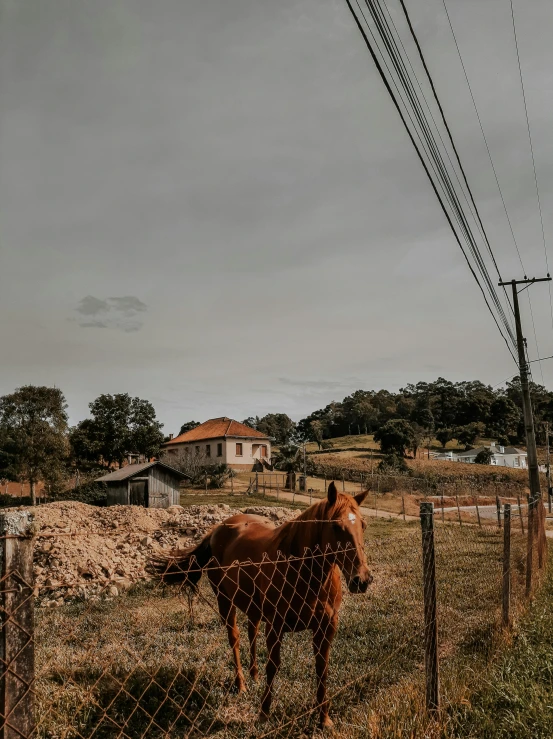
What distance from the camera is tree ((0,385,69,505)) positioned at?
133 feet

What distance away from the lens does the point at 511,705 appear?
4.10m

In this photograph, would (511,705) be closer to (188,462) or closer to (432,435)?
(188,462)

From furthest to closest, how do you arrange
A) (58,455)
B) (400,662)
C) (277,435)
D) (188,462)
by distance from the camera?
(277,435), (188,462), (58,455), (400,662)

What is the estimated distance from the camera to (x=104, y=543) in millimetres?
15422

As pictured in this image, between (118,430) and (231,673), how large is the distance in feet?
158

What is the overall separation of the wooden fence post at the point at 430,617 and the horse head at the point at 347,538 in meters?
0.49

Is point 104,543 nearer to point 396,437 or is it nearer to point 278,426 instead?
point 396,437

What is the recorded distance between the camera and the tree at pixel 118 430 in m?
50.6

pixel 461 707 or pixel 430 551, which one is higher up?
pixel 430 551

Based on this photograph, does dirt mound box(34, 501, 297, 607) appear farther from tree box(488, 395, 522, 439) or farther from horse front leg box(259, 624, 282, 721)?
tree box(488, 395, 522, 439)

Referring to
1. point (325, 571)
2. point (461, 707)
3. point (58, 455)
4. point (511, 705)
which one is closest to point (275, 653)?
point (325, 571)

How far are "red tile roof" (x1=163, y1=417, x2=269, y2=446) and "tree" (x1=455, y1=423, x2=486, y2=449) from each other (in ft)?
137

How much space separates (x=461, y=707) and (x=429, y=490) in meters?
43.1

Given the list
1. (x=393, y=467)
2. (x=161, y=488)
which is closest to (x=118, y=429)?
(x=161, y=488)
